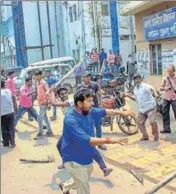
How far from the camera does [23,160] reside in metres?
7.31

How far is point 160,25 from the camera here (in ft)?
40.8

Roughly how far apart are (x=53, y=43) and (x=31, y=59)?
261cm

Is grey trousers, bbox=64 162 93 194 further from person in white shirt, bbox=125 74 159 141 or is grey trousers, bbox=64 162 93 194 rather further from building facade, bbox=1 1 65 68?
building facade, bbox=1 1 65 68

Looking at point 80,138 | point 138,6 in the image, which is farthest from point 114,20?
point 80,138

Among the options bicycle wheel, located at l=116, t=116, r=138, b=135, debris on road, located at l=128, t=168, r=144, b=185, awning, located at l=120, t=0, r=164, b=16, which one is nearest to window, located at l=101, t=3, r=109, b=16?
awning, located at l=120, t=0, r=164, b=16

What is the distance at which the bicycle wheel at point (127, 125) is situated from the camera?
28.6ft

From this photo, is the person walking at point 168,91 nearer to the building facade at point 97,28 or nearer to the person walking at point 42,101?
Answer: the person walking at point 42,101

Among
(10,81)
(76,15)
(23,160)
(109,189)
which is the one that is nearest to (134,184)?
(109,189)

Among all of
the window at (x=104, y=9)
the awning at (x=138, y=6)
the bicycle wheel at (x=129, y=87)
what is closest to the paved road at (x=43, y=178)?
the awning at (x=138, y=6)

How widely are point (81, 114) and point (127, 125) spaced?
16.1 feet

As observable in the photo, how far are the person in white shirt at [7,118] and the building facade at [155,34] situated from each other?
5.85 m

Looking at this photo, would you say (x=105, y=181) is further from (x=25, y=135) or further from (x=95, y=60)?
(x=95, y=60)

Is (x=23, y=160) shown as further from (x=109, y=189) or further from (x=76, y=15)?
(x=76, y=15)

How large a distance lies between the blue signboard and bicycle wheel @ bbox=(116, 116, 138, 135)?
4104mm
